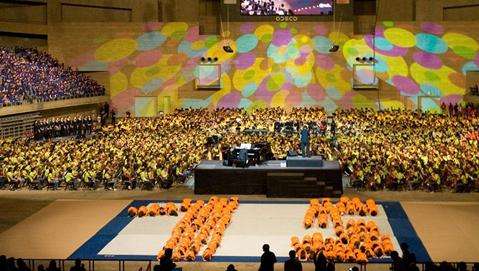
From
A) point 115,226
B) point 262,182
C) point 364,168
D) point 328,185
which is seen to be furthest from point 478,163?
point 115,226

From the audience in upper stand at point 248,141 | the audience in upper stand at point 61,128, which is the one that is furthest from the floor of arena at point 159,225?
the audience in upper stand at point 61,128

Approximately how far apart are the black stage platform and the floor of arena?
73 cm

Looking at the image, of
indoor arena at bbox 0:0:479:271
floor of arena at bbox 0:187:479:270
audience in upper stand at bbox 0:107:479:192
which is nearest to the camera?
indoor arena at bbox 0:0:479:271

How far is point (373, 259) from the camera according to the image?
17844 millimetres

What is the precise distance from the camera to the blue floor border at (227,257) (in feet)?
59.5

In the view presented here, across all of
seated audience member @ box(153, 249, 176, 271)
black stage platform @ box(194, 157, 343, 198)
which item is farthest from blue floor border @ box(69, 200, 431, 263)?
seated audience member @ box(153, 249, 176, 271)

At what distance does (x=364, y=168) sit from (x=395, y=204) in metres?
3.79

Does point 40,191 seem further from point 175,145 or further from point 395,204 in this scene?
point 395,204

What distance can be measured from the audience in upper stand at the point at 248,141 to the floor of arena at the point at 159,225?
0.94 metres

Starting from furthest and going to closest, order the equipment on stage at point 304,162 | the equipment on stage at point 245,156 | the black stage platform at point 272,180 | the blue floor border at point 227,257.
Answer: the equipment on stage at point 245,156 < the equipment on stage at point 304,162 < the black stage platform at point 272,180 < the blue floor border at point 227,257

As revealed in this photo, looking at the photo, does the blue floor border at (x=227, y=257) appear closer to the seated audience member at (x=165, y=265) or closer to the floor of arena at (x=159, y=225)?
the floor of arena at (x=159, y=225)

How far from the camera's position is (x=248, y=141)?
36.0 m

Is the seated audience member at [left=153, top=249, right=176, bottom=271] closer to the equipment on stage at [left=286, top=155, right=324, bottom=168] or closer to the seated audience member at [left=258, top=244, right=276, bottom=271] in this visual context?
the seated audience member at [left=258, top=244, right=276, bottom=271]

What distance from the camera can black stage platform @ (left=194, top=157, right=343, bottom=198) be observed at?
26359 millimetres
